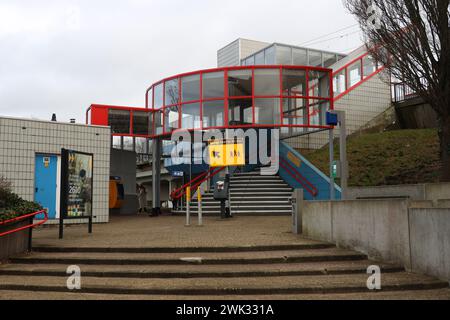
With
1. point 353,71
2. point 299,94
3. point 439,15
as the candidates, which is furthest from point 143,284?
point 353,71

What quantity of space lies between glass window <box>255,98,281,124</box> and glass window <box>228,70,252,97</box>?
719 millimetres

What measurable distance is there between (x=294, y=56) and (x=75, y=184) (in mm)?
19119

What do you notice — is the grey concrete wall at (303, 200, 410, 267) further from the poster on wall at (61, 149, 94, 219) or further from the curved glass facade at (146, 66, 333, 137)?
the curved glass facade at (146, 66, 333, 137)

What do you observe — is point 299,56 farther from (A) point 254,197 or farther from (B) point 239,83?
(A) point 254,197

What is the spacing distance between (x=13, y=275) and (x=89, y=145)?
9001 millimetres

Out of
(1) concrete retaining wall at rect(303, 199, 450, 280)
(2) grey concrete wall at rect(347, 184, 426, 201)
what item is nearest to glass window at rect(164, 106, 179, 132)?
(2) grey concrete wall at rect(347, 184, 426, 201)

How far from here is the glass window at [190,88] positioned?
19953 mm

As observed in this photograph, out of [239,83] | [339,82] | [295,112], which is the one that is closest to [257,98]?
[239,83]

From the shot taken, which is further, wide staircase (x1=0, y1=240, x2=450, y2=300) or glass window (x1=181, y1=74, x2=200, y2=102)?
glass window (x1=181, y1=74, x2=200, y2=102)

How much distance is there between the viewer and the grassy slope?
1631 centimetres

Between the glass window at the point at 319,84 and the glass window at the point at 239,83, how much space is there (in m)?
2.75

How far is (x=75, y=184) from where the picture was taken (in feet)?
37.7

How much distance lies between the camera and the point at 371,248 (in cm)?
818
